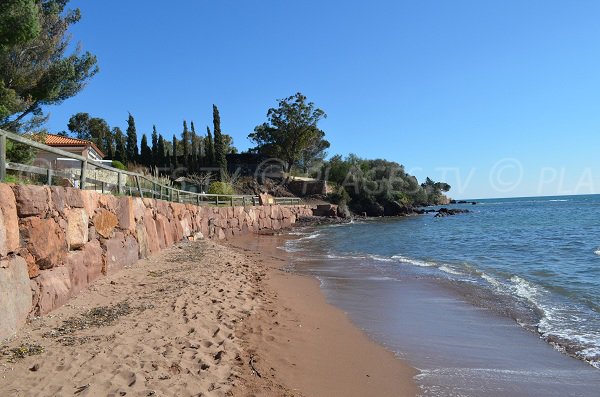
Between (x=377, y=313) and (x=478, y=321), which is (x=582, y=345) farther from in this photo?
(x=377, y=313)

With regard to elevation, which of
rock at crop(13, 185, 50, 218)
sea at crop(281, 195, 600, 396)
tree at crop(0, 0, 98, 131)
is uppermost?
tree at crop(0, 0, 98, 131)

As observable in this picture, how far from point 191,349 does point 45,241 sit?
2.63 metres

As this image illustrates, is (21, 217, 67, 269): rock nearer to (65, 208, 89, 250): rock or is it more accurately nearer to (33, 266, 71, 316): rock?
(33, 266, 71, 316): rock

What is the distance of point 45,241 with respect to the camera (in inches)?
225

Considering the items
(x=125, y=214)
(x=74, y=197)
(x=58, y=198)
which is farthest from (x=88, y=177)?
(x=58, y=198)

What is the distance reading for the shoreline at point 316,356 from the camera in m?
4.33

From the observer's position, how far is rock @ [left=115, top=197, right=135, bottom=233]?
900 cm

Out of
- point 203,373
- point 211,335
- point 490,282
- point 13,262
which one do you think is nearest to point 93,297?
point 13,262

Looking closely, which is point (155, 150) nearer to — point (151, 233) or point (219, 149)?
point (219, 149)

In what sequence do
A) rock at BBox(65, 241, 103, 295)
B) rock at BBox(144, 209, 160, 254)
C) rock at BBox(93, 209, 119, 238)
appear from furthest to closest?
rock at BBox(144, 209, 160, 254), rock at BBox(93, 209, 119, 238), rock at BBox(65, 241, 103, 295)

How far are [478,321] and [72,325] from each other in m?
6.17

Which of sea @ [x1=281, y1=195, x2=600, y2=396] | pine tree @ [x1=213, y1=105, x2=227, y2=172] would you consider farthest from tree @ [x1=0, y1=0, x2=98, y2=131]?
pine tree @ [x1=213, y1=105, x2=227, y2=172]

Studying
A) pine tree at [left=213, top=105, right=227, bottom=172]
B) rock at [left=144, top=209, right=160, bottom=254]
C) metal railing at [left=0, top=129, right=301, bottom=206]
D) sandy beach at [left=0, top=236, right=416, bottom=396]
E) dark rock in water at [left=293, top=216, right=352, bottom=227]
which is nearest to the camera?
sandy beach at [left=0, top=236, right=416, bottom=396]

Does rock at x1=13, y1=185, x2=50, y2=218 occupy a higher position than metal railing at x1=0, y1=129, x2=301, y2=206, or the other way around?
metal railing at x1=0, y1=129, x2=301, y2=206
